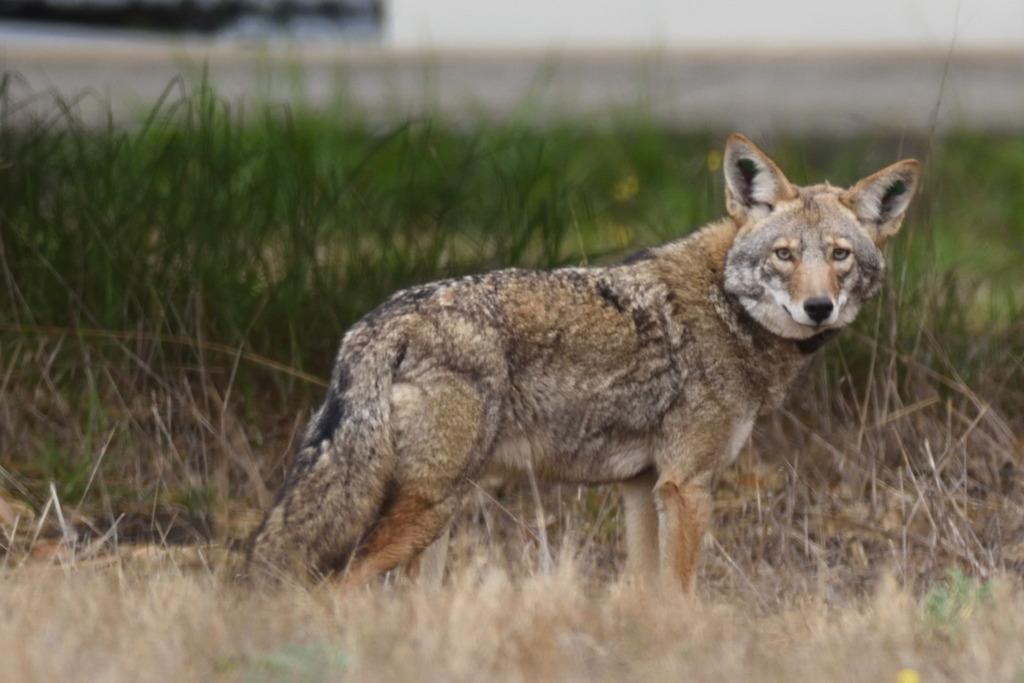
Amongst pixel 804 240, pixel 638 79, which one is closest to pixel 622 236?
pixel 804 240

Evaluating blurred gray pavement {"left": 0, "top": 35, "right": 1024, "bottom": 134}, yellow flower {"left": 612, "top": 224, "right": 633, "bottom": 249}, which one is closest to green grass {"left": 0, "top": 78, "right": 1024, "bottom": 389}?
yellow flower {"left": 612, "top": 224, "right": 633, "bottom": 249}

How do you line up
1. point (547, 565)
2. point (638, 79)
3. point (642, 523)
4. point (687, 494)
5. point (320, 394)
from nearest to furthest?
point (547, 565) < point (687, 494) < point (642, 523) < point (320, 394) < point (638, 79)

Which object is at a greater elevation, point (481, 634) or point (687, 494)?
point (481, 634)

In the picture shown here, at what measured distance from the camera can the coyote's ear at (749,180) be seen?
6.12 m

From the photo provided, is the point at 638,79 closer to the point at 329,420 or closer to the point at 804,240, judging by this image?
the point at 804,240

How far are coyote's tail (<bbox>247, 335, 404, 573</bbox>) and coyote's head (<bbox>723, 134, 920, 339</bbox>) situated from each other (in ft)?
4.24

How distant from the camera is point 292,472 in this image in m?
5.50

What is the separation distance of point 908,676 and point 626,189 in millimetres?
7271

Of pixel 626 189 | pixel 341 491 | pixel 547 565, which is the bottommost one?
pixel 626 189

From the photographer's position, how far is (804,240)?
5926 millimetres

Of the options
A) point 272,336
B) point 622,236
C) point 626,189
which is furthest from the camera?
point 626,189

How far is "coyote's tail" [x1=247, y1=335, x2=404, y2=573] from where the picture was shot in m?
5.35

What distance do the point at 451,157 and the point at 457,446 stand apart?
4906 millimetres

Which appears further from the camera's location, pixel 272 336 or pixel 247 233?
pixel 247 233
